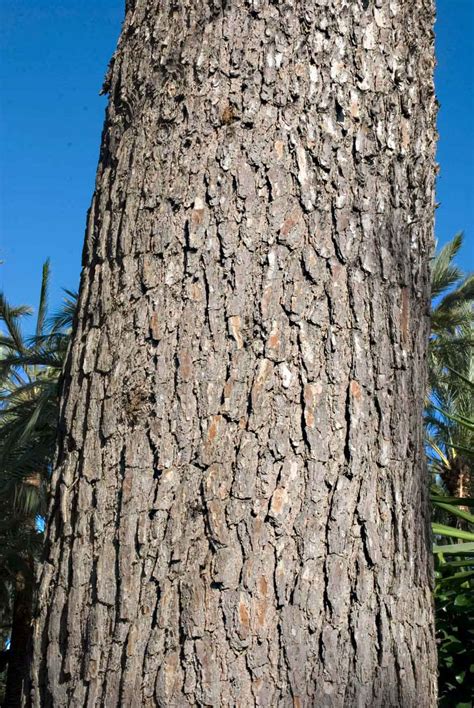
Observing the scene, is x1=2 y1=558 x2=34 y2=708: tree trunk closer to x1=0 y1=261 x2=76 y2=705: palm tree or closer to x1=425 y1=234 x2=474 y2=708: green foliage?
x1=0 y1=261 x2=76 y2=705: palm tree

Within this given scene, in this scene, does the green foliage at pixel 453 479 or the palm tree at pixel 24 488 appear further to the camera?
the palm tree at pixel 24 488

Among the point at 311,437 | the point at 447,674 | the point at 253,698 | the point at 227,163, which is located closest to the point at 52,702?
the point at 253,698

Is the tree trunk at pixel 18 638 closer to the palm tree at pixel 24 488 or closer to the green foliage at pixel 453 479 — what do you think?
the palm tree at pixel 24 488

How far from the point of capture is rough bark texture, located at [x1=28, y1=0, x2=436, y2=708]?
1.35m

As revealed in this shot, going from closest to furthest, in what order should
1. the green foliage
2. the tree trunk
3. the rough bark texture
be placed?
the rough bark texture, the green foliage, the tree trunk

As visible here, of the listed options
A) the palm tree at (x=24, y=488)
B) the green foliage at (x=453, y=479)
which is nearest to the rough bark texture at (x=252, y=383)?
the green foliage at (x=453, y=479)

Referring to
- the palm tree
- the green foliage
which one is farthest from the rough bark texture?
the palm tree

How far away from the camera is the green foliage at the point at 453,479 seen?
3.25m

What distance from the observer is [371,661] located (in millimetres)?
1382

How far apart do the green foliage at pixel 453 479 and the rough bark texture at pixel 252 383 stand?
192 cm

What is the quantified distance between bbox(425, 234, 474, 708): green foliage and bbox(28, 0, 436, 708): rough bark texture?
1.92 meters

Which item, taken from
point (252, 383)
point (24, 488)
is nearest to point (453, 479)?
point (24, 488)

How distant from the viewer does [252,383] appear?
145cm

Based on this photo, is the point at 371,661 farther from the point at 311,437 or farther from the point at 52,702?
the point at 52,702
